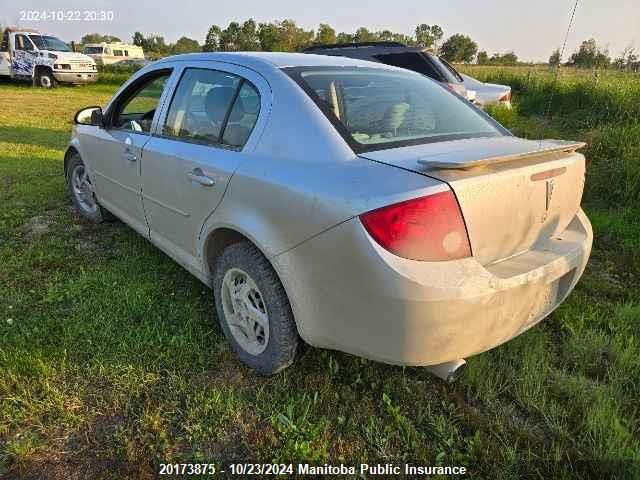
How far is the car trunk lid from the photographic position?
5.59 feet

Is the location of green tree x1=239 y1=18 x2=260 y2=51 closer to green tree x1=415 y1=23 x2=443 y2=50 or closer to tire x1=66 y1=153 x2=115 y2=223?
green tree x1=415 y1=23 x2=443 y2=50

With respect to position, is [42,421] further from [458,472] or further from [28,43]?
[28,43]

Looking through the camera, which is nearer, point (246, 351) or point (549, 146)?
point (549, 146)

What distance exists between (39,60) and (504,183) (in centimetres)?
2059

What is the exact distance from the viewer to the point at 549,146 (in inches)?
81.0

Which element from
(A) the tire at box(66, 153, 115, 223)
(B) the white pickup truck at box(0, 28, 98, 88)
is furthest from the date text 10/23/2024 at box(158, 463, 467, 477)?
(B) the white pickup truck at box(0, 28, 98, 88)

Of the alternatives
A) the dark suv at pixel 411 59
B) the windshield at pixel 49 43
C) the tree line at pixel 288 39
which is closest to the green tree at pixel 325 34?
the tree line at pixel 288 39

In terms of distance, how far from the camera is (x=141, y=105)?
145 inches

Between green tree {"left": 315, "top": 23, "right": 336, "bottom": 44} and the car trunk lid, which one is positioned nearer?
the car trunk lid

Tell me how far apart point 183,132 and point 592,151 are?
4.96 meters

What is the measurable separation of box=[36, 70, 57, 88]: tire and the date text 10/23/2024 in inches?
803

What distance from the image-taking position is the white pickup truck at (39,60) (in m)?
17.6

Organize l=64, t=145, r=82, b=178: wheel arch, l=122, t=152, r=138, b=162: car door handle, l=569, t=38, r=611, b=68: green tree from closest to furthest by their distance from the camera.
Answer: l=122, t=152, r=138, b=162: car door handle < l=64, t=145, r=82, b=178: wheel arch < l=569, t=38, r=611, b=68: green tree

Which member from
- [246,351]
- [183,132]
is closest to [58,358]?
[246,351]
